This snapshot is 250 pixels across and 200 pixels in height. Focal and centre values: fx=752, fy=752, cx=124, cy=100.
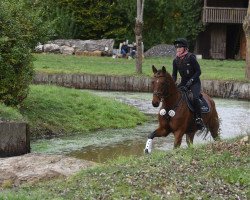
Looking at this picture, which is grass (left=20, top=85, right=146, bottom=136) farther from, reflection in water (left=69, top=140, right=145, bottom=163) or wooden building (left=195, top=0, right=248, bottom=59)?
wooden building (left=195, top=0, right=248, bottom=59)

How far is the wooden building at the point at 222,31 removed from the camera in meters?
54.2

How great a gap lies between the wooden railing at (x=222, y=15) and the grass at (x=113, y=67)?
4.89m

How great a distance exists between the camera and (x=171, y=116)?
53.8ft

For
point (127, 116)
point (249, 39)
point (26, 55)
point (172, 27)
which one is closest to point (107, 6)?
point (172, 27)

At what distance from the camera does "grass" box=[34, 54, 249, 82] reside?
36.6m

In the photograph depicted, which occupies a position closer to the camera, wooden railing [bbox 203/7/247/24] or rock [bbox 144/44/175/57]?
rock [bbox 144/44/175/57]

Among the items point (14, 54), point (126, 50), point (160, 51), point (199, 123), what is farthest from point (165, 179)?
point (160, 51)

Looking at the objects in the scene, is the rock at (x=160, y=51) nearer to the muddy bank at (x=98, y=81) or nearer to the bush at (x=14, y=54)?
the muddy bank at (x=98, y=81)

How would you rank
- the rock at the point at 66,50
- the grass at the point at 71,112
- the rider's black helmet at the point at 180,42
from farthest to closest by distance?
the rock at the point at 66,50
the grass at the point at 71,112
the rider's black helmet at the point at 180,42

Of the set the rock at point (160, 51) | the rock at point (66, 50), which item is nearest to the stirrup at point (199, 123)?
the rock at point (160, 51)

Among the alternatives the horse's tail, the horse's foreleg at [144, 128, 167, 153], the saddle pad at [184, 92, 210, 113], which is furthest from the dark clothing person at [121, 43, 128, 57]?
the horse's foreleg at [144, 128, 167, 153]

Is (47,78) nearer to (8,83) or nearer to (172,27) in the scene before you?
(8,83)

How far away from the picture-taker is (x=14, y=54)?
2141 centimetres

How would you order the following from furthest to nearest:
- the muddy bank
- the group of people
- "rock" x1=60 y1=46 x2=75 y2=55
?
"rock" x1=60 y1=46 x2=75 y2=55, the group of people, the muddy bank
